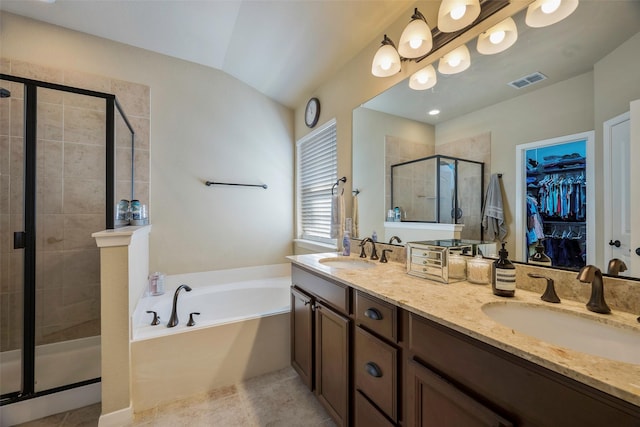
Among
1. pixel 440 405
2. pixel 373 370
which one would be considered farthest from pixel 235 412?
pixel 440 405

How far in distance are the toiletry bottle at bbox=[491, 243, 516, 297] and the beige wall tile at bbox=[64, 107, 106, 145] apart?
299 cm

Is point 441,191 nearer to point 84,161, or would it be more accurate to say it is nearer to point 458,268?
point 458,268

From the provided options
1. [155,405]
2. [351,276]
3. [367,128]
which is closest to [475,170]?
[351,276]

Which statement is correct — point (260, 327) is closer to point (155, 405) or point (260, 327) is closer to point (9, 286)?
point (155, 405)

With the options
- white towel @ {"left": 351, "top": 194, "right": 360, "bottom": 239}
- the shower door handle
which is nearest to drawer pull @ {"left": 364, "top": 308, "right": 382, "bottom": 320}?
white towel @ {"left": 351, "top": 194, "right": 360, "bottom": 239}

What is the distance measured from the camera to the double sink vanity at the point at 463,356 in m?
0.54

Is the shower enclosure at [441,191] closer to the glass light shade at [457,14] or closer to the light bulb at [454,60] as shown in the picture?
the light bulb at [454,60]

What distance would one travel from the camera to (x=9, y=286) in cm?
188

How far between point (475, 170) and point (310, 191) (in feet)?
6.28

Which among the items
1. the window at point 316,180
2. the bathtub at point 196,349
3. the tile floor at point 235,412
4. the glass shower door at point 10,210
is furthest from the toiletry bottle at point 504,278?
the glass shower door at point 10,210

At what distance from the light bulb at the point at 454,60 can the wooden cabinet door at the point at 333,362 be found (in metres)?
1.45

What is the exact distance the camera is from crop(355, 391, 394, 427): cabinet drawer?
1.05 metres

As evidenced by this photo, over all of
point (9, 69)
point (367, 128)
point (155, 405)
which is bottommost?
point (155, 405)

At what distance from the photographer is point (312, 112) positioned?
8.93 feet
